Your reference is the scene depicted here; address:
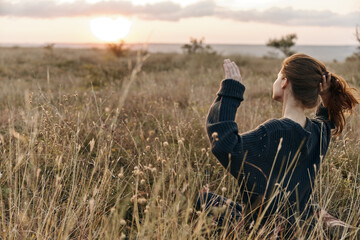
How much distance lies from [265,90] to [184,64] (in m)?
6.97

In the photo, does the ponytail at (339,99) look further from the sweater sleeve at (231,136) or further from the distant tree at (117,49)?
the distant tree at (117,49)

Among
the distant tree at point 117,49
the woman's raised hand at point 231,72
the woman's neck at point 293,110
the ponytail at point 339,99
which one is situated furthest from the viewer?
the distant tree at point 117,49

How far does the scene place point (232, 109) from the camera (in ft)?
6.58

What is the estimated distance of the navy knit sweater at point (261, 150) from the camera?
197cm

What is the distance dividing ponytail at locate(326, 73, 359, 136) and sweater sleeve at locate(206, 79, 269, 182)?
0.77 metres

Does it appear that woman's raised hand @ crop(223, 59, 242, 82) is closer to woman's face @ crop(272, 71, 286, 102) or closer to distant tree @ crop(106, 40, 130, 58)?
woman's face @ crop(272, 71, 286, 102)

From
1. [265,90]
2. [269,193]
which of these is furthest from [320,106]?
[265,90]

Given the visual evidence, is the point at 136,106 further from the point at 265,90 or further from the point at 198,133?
the point at 265,90

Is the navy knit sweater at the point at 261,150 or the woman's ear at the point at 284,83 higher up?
the woman's ear at the point at 284,83

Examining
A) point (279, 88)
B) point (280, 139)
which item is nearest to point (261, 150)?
point (280, 139)

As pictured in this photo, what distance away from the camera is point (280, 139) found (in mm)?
1977

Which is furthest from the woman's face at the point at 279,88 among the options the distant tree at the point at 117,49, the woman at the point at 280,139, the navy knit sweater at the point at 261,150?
the distant tree at the point at 117,49

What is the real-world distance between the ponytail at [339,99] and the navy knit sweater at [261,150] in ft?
0.94

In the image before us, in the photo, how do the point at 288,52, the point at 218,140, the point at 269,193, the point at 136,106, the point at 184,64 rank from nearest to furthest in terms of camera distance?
the point at 218,140, the point at 269,193, the point at 136,106, the point at 184,64, the point at 288,52
